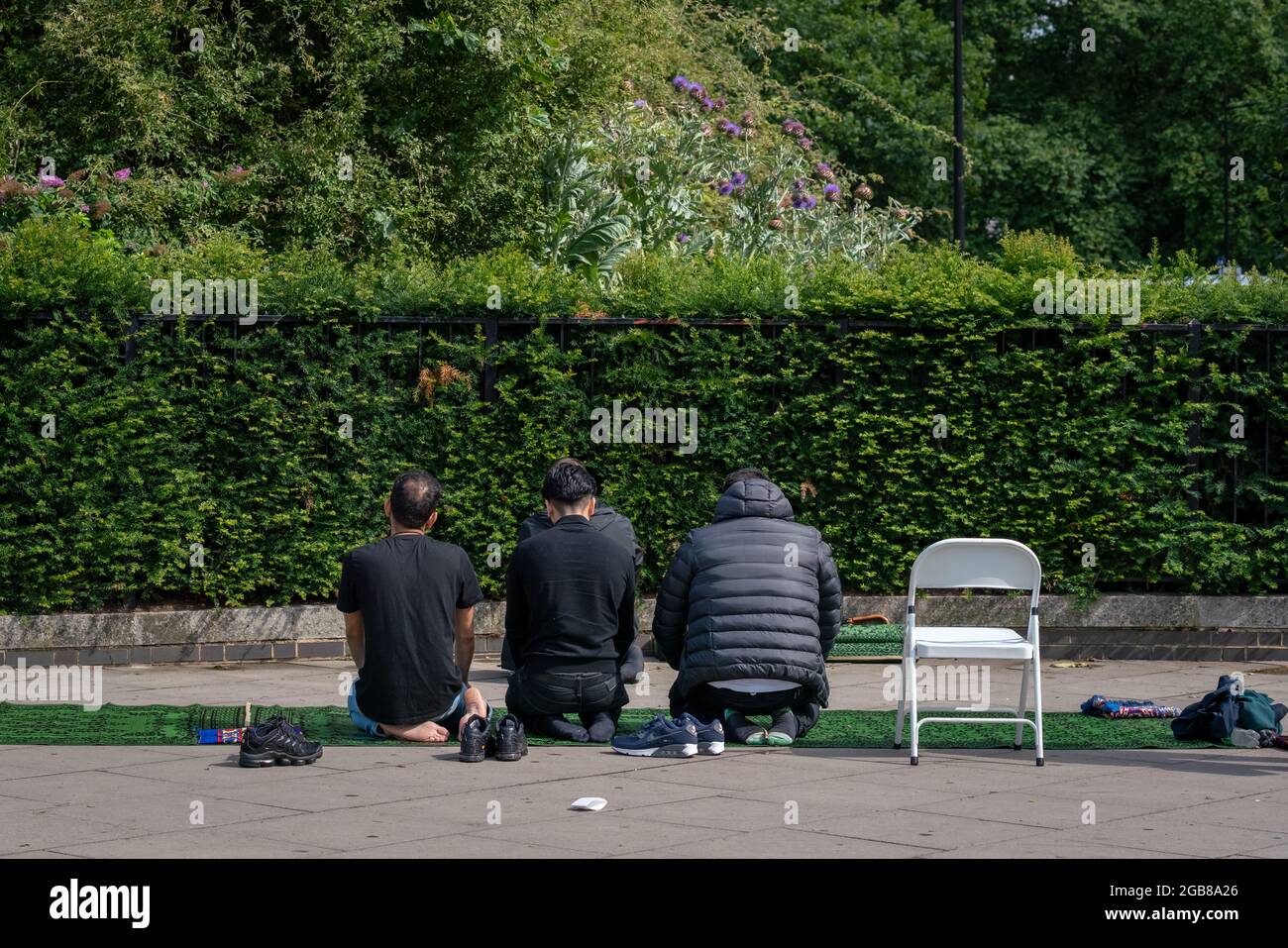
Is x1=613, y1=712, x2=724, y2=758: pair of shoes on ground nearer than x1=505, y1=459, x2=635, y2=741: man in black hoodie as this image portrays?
Yes

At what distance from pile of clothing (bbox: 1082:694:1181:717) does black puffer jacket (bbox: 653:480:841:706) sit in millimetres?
2196

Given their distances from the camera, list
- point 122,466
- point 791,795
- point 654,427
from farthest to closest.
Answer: point 654,427 < point 122,466 < point 791,795

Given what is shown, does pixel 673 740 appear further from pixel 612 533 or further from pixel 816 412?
pixel 816 412

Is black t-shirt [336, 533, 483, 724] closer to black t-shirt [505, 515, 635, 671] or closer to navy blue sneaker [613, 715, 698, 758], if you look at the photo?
black t-shirt [505, 515, 635, 671]

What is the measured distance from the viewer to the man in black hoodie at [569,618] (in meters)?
9.05

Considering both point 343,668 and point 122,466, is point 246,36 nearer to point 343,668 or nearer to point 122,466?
point 122,466

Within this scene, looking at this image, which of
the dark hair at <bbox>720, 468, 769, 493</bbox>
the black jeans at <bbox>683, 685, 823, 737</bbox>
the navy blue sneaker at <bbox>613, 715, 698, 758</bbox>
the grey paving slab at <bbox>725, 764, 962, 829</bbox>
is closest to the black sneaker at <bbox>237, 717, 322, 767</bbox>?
the navy blue sneaker at <bbox>613, 715, 698, 758</bbox>

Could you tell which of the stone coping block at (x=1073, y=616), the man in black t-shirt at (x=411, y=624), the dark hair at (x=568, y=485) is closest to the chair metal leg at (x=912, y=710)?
the dark hair at (x=568, y=485)

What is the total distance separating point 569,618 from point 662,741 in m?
0.85

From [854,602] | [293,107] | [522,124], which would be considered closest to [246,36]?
[293,107]

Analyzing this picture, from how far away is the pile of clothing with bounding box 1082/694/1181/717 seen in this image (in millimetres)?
10195

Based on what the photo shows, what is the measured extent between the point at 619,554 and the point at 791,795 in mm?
2048

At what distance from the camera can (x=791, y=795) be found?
7555 millimetres

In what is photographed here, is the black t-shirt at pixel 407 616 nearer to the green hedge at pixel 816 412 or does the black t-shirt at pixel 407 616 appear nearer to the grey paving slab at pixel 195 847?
the grey paving slab at pixel 195 847
